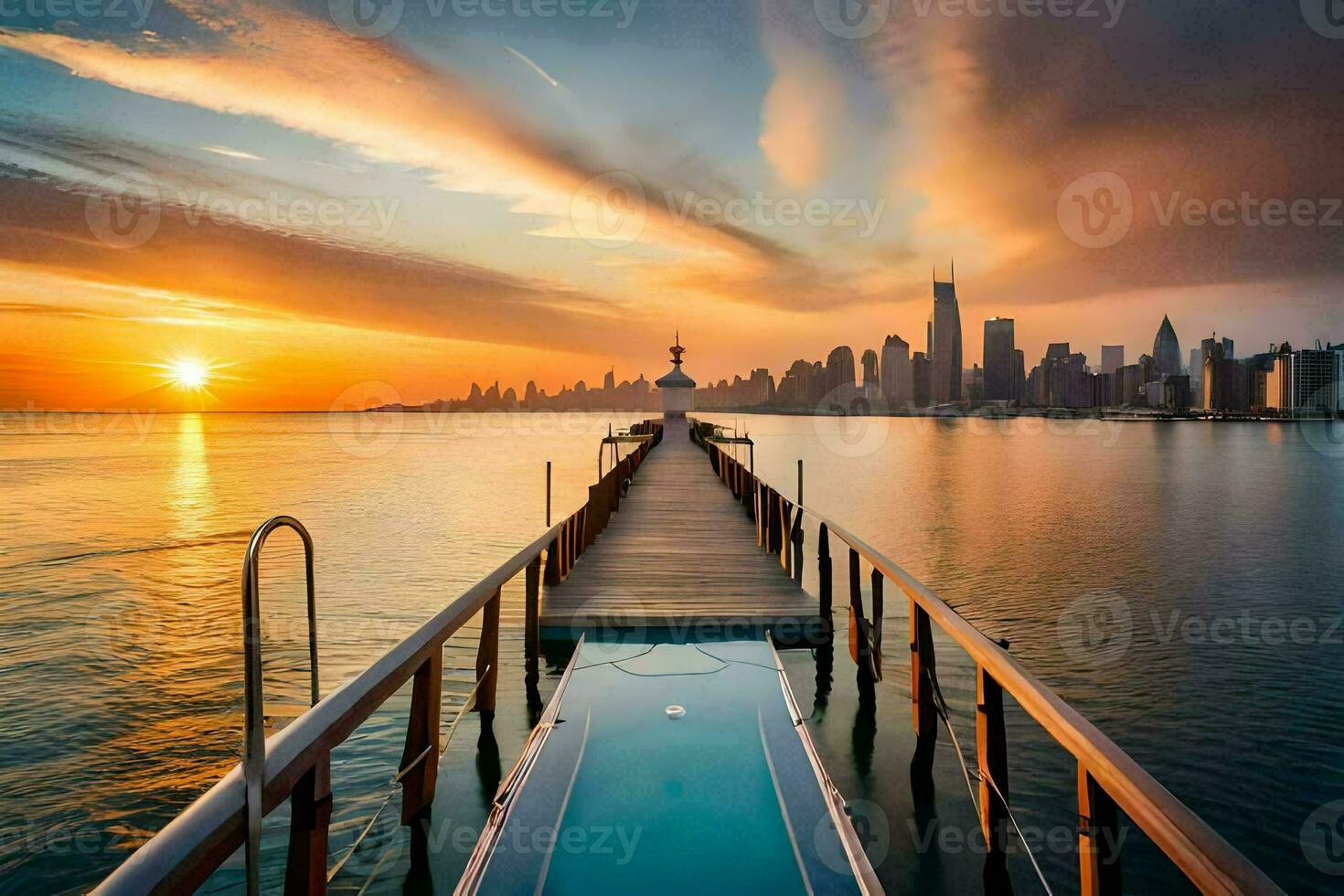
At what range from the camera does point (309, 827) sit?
237 cm

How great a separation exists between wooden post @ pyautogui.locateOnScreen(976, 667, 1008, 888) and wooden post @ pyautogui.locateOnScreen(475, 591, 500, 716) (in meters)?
3.12

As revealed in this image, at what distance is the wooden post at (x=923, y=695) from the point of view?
5.06 meters

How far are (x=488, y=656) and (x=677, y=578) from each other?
4.19m

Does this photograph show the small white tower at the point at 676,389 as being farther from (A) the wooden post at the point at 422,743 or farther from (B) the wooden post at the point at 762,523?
(A) the wooden post at the point at 422,743

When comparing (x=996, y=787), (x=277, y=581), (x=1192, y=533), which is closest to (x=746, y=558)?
(x=996, y=787)

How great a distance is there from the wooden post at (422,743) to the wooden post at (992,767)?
116 inches

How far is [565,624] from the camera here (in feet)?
25.8

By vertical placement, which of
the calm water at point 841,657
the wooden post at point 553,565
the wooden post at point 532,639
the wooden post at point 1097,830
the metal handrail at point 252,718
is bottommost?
the calm water at point 841,657

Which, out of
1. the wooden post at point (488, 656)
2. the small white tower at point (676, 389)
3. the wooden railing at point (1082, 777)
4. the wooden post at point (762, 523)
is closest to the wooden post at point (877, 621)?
the wooden railing at point (1082, 777)

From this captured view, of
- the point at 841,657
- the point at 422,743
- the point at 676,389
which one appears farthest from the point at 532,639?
the point at 676,389

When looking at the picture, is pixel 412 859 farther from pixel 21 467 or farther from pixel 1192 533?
pixel 21 467

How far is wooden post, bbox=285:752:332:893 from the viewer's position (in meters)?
2.33

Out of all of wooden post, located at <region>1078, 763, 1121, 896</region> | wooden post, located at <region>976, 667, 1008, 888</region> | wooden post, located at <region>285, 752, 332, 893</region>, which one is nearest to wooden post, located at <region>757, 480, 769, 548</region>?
wooden post, located at <region>976, 667, 1008, 888</region>

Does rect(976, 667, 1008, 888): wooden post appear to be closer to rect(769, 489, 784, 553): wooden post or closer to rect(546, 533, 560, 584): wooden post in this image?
rect(546, 533, 560, 584): wooden post
